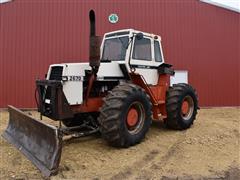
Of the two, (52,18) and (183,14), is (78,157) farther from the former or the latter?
(183,14)

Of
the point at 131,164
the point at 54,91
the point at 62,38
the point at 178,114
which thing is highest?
the point at 62,38

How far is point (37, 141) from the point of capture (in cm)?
588

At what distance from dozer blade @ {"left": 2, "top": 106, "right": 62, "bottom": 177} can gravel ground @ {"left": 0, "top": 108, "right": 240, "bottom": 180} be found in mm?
129

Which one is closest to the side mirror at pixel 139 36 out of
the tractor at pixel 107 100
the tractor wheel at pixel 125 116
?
the tractor at pixel 107 100

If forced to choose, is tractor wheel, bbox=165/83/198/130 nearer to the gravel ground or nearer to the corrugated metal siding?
the gravel ground

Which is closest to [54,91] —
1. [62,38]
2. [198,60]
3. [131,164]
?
[131,164]

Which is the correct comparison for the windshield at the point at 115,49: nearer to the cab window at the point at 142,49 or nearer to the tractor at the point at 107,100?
the tractor at the point at 107,100

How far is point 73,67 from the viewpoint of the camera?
6.32m

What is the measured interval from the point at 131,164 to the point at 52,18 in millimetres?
9213

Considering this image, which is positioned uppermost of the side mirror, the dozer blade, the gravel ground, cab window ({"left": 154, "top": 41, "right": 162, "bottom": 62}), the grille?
the side mirror

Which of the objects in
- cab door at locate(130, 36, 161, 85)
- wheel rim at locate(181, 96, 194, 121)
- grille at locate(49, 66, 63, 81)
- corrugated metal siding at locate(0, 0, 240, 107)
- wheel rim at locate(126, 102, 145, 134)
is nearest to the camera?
grille at locate(49, 66, 63, 81)

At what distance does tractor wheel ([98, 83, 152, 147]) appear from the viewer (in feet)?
19.8

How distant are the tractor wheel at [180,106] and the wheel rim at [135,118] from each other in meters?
1.27

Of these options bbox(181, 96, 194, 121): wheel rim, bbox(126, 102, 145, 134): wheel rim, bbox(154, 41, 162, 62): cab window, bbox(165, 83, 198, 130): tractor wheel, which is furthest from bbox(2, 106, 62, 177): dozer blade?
bbox(181, 96, 194, 121): wheel rim
